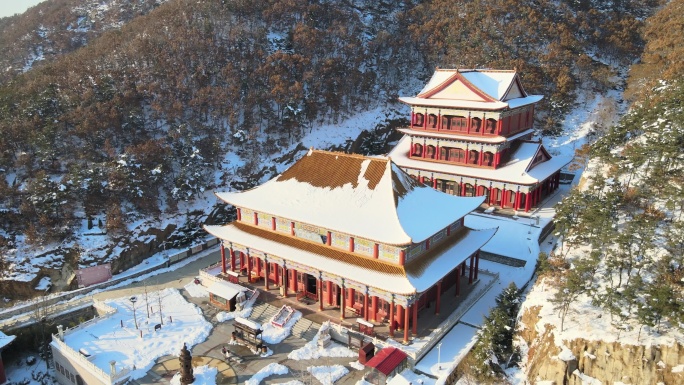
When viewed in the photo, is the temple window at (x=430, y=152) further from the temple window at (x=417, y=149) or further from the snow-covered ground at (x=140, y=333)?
the snow-covered ground at (x=140, y=333)

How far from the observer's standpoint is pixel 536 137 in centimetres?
5534

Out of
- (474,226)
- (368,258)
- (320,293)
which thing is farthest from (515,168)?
(320,293)

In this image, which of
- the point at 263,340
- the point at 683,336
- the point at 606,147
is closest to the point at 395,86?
the point at 606,147

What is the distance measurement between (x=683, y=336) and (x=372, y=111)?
45592 mm

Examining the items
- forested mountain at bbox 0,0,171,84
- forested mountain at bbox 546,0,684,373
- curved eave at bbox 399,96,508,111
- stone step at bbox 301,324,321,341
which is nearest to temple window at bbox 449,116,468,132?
curved eave at bbox 399,96,508,111

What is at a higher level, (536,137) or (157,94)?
(157,94)

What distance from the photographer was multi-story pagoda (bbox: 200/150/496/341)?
22984 mm

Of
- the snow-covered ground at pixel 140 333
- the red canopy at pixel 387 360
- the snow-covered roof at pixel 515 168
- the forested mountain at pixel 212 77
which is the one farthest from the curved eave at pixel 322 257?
the snow-covered roof at pixel 515 168

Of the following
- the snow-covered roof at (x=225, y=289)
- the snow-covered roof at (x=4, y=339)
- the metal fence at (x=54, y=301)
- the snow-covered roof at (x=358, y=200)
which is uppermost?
the snow-covered roof at (x=358, y=200)

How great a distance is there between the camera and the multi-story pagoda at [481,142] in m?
37.6

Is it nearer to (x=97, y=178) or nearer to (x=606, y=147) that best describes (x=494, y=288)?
(x=606, y=147)

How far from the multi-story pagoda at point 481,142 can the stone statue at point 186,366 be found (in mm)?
25472

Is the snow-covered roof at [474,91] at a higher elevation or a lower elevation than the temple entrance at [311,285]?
higher

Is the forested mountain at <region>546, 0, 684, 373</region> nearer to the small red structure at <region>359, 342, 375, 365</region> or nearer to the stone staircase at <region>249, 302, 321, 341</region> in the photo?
the small red structure at <region>359, 342, 375, 365</region>
